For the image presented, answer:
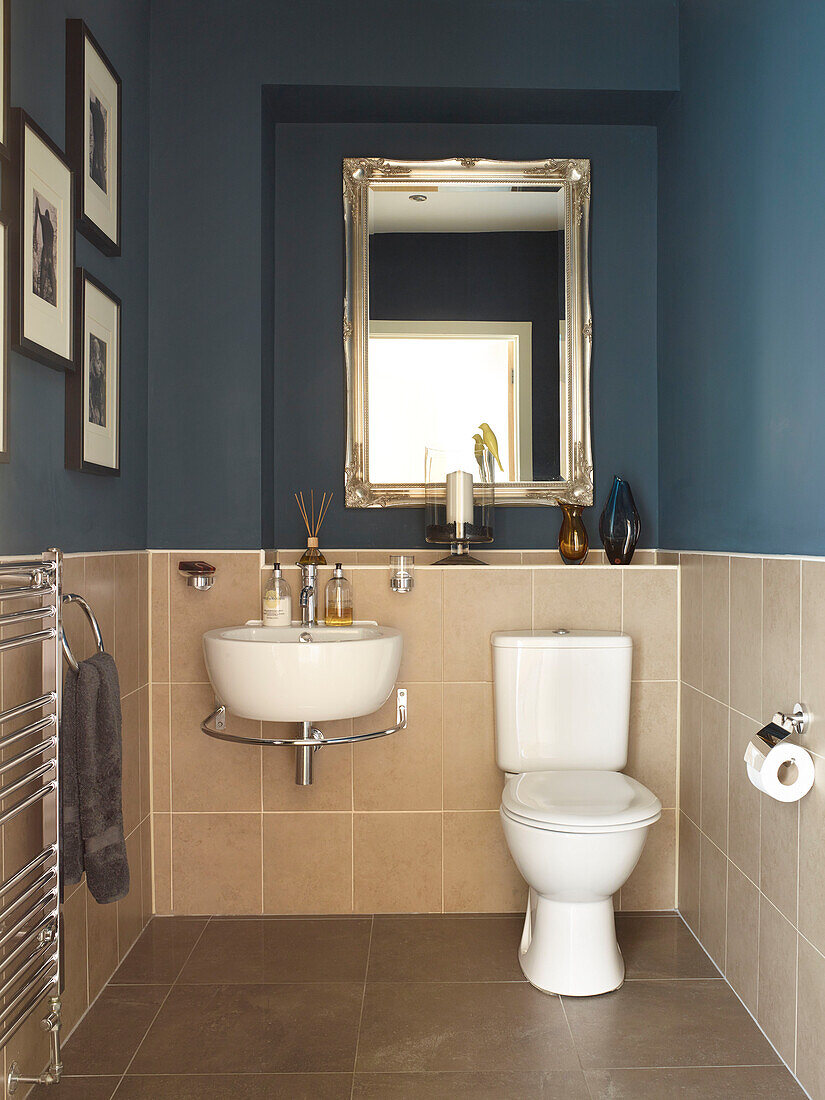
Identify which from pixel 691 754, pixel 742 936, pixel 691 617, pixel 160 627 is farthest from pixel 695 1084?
pixel 160 627

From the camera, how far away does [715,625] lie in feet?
7.20

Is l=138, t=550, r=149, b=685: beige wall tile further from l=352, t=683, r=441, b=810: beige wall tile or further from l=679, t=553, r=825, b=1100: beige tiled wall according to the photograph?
l=679, t=553, r=825, b=1100: beige tiled wall

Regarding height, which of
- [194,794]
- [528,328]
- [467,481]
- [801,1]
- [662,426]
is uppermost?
[801,1]

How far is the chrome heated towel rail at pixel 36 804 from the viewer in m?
1.49

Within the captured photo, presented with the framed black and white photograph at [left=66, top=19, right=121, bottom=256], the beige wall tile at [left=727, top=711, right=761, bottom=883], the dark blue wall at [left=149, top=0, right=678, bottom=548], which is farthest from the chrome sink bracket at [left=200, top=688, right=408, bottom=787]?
the framed black and white photograph at [left=66, top=19, right=121, bottom=256]

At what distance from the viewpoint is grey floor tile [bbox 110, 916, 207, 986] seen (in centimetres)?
214

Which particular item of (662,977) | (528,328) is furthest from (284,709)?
(528,328)

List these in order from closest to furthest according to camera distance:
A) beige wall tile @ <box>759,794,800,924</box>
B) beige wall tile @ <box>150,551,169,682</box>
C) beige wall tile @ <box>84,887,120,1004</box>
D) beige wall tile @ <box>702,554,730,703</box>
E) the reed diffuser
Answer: beige wall tile @ <box>759,794,800,924</box> < beige wall tile @ <box>84,887,120,1004</box> < beige wall tile @ <box>702,554,730,703</box> < beige wall tile @ <box>150,551,169,682</box> < the reed diffuser

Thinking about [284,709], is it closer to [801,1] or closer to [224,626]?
[224,626]

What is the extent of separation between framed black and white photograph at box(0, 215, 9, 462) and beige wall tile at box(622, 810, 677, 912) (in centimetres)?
195

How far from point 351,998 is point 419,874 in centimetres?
50

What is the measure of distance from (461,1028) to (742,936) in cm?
66

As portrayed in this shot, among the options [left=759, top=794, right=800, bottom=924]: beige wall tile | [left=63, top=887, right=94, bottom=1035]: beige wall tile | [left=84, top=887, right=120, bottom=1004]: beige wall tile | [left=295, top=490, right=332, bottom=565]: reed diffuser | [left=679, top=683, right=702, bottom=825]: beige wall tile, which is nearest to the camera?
[left=759, top=794, right=800, bottom=924]: beige wall tile

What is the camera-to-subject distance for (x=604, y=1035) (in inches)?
73.8
